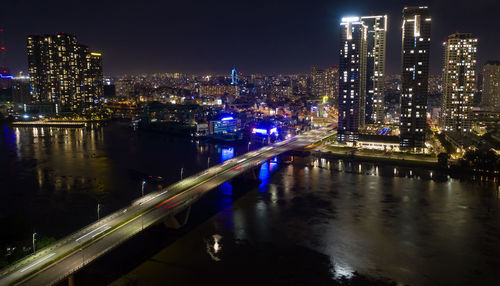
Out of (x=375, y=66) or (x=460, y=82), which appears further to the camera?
(x=375, y=66)

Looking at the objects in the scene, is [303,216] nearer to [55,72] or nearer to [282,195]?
[282,195]

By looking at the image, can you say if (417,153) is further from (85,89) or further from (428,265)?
(85,89)

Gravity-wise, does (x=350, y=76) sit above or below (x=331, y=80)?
below

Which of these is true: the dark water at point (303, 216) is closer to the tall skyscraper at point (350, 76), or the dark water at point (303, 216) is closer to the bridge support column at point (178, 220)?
the bridge support column at point (178, 220)

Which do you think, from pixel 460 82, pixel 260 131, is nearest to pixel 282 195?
pixel 260 131

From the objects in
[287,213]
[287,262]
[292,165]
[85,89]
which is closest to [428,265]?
[287,262]

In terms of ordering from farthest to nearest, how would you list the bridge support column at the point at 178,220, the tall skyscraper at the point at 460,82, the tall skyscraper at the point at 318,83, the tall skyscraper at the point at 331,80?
1. the tall skyscraper at the point at 318,83
2. the tall skyscraper at the point at 331,80
3. the tall skyscraper at the point at 460,82
4. the bridge support column at the point at 178,220

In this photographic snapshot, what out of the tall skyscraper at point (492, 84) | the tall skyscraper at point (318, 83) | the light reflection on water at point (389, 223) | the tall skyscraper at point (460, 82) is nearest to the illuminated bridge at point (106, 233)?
the light reflection on water at point (389, 223)
